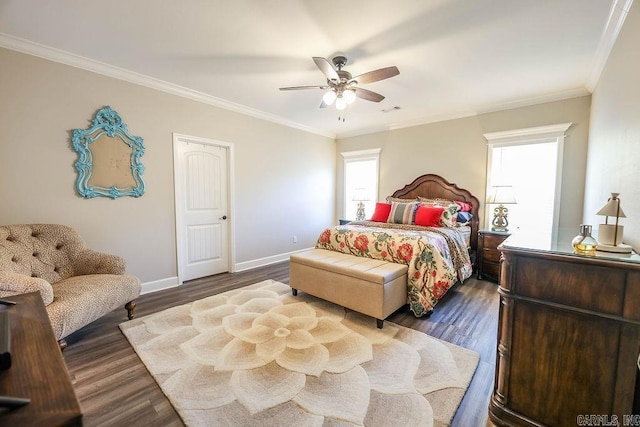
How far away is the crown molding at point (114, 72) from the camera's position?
2465mm

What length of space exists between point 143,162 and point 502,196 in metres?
4.92

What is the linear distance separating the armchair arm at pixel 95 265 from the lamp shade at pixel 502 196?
187 inches

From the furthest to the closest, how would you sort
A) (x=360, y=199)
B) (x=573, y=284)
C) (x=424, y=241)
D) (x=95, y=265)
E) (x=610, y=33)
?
1. (x=360, y=199)
2. (x=424, y=241)
3. (x=95, y=265)
4. (x=610, y=33)
5. (x=573, y=284)

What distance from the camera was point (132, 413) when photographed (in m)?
1.57

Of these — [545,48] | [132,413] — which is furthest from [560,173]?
[132,413]

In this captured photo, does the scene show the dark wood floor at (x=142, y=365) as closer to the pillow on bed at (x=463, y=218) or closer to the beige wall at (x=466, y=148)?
the pillow on bed at (x=463, y=218)

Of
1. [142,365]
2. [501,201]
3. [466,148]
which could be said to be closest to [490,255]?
[501,201]

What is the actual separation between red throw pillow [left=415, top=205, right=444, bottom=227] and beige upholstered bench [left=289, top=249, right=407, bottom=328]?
3.84ft

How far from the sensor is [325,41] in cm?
240

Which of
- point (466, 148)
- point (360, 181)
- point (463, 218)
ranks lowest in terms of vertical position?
point (463, 218)

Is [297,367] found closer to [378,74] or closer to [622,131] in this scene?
[378,74]

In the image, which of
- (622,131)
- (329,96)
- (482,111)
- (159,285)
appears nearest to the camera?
(622,131)

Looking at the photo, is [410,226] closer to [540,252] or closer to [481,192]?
[481,192]

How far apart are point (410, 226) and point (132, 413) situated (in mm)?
3295
